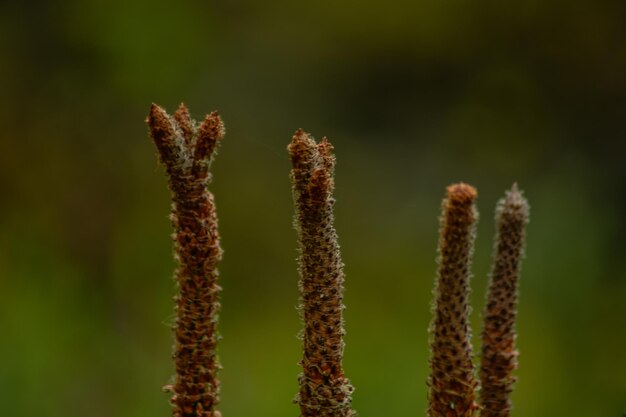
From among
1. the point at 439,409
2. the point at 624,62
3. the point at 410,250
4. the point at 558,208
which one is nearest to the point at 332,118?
the point at 410,250

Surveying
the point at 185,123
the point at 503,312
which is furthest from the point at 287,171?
the point at 185,123

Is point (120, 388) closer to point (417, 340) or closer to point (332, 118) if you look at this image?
point (417, 340)

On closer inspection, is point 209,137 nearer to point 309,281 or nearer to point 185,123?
point 185,123

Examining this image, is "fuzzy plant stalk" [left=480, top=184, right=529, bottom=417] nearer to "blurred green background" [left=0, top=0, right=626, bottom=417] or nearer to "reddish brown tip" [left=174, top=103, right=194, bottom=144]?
"reddish brown tip" [left=174, top=103, right=194, bottom=144]

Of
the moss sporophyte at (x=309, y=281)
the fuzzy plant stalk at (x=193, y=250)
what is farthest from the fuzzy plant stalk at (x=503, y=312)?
the fuzzy plant stalk at (x=193, y=250)

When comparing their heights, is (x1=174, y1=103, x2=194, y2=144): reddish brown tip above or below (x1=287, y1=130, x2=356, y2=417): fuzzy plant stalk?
above

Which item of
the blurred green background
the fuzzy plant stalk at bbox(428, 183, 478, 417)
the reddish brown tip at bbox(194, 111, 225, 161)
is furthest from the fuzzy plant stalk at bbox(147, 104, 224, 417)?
the blurred green background
